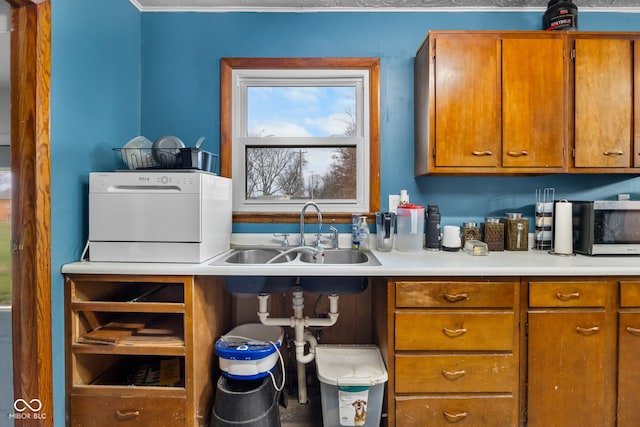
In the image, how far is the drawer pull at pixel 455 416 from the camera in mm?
1460

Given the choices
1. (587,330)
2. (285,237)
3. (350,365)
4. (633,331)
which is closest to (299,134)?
(285,237)

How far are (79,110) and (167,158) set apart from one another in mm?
468

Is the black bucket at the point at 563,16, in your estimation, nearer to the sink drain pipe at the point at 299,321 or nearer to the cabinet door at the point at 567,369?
the cabinet door at the point at 567,369

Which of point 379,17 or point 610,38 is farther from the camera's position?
point 379,17

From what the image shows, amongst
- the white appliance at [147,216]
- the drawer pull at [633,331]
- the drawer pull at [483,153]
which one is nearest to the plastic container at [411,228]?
the drawer pull at [483,153]

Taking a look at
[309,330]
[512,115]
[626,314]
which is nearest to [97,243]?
[309,330]

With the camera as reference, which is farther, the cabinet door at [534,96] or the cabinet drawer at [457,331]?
the cabinet door at [534,96]

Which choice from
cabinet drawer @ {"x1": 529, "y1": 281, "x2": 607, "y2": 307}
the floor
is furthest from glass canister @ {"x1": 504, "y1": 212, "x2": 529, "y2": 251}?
the floor

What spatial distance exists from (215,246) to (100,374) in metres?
0.83

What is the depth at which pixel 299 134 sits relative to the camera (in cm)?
214

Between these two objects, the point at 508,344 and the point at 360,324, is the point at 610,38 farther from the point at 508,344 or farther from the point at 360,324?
the point at 360,324

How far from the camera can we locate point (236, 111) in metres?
2.13

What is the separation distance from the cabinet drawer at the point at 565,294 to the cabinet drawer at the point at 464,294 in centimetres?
11

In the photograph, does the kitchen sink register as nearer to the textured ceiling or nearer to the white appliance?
the white appliance
